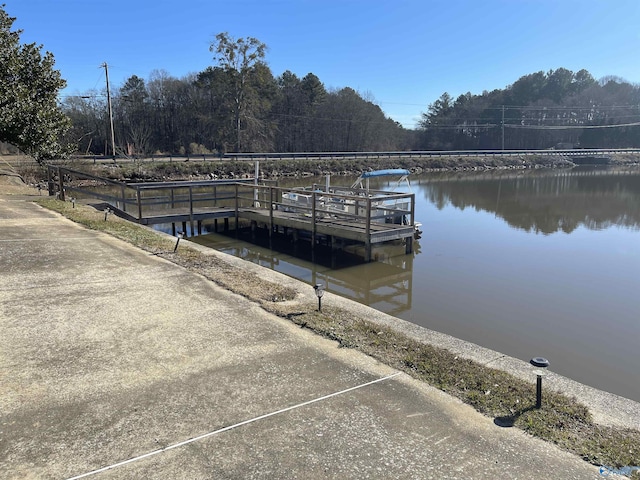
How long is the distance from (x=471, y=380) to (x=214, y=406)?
2235 mm

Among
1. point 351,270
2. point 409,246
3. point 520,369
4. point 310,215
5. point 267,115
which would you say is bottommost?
point 351,270

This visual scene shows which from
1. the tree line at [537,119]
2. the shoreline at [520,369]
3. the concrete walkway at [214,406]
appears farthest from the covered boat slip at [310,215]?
the tree line at [537,119]

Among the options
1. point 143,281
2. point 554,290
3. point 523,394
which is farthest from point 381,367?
point 554,290

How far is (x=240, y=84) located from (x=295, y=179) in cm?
1422

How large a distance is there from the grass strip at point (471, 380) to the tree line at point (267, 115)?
598 inches

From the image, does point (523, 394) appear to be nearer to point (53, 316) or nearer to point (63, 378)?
point (63, 378)

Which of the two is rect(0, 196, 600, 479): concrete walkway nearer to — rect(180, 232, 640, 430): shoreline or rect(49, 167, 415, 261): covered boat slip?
rect(180, 232, 640, 430): shoreline

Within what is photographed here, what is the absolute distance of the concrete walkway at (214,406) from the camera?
2906mm

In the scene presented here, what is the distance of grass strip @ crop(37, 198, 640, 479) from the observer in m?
3.21

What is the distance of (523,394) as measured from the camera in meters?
3.82

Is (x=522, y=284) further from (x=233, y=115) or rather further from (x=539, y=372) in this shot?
(x=233, y=115)

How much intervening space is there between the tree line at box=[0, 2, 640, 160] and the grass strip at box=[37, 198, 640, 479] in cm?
1519

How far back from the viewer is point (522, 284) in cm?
1037

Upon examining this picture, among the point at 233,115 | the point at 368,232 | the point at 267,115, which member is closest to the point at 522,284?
the point at 368,232
